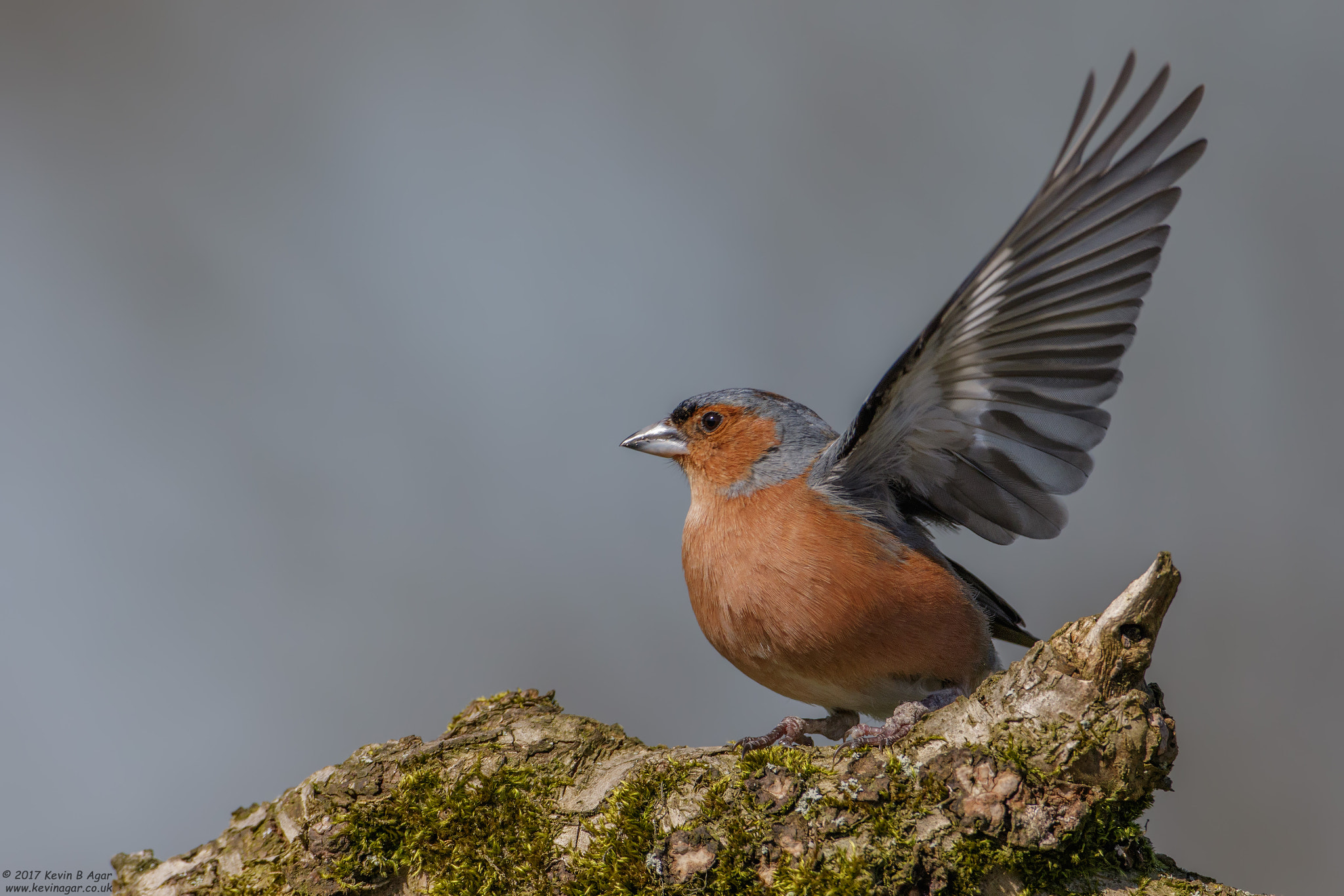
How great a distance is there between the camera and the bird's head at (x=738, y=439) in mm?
4660

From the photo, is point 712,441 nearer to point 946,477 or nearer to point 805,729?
point 946,477

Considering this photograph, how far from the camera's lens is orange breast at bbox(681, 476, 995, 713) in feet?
12.6

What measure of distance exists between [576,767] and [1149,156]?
3.10 metres

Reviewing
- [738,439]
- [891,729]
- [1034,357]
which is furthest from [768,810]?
[738,439]

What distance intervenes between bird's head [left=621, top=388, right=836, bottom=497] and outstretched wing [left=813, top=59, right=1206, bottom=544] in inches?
13.8

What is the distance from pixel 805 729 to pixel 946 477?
136 centimetres

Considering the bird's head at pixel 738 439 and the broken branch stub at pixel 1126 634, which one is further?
the bird's head at pixel 738 439

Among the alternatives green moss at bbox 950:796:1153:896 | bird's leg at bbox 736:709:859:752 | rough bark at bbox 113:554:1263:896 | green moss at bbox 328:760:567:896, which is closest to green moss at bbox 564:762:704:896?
rough bark at bbox 113:554:1263:896

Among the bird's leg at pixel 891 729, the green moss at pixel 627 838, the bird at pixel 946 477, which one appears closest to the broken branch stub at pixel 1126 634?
the bird's leg at pixel 891 729

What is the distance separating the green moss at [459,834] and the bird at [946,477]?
1.05 m

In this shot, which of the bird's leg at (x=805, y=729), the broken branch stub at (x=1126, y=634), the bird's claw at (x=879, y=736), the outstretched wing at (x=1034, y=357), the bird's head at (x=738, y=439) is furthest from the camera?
the bird's head at (x=738, y=439)

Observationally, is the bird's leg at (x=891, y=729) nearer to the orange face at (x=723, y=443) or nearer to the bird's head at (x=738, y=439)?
the bird's head at (x=738, y=439)

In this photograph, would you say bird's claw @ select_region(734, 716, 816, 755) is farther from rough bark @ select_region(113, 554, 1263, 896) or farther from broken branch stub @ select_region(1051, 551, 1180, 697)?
broken branch stub @ select_region(1051, 551, 1180, 697)

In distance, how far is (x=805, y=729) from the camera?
14.1 ft
